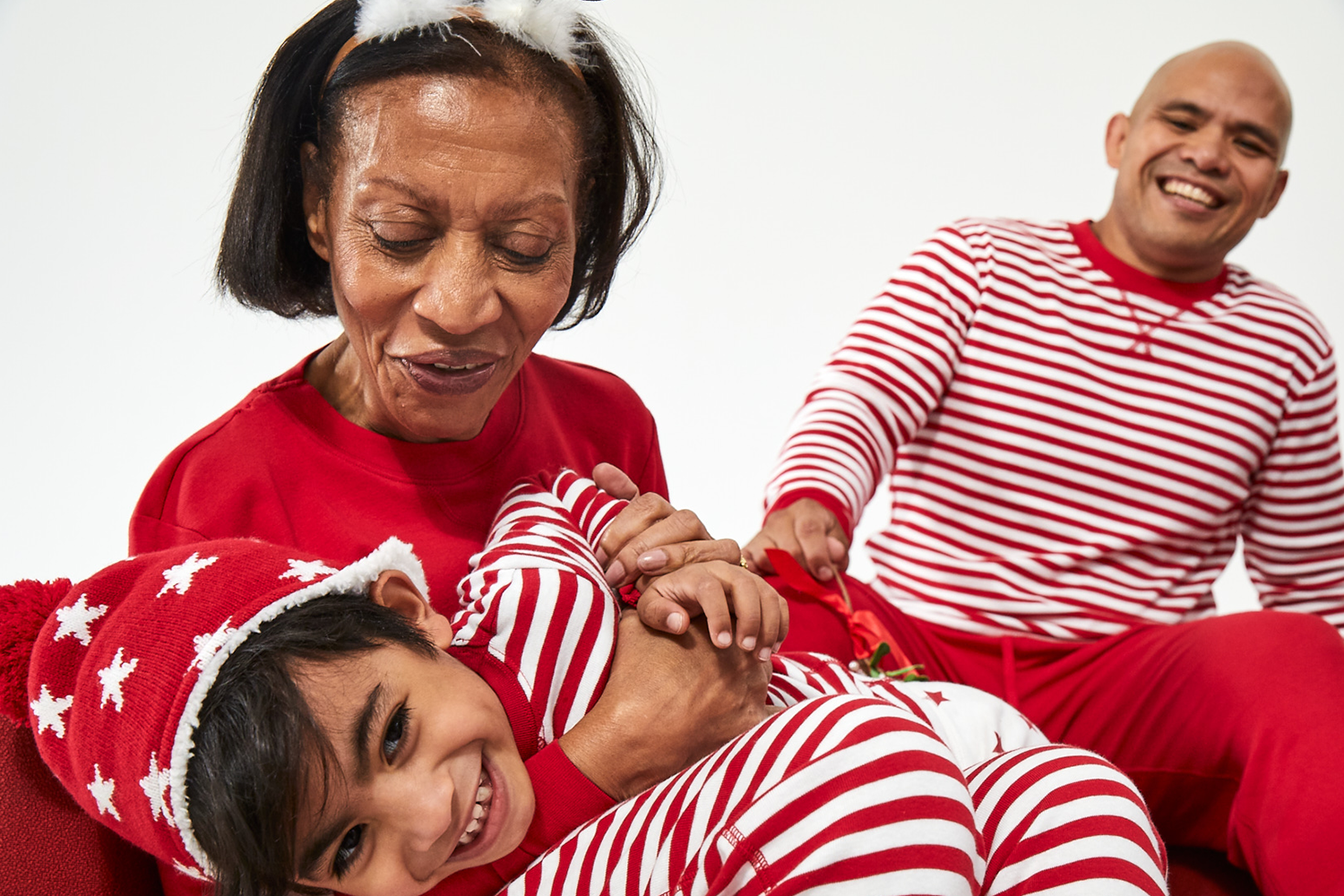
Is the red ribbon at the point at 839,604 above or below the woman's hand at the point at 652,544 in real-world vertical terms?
below

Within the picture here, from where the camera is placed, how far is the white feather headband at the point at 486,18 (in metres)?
1.09

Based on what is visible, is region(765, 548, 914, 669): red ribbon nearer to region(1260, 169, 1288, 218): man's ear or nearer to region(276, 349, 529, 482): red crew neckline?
region(276, 349, 529, 482): red crew neckline

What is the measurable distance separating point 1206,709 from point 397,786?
97 centimetres

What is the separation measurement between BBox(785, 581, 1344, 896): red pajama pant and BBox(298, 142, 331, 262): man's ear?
2.50 ft

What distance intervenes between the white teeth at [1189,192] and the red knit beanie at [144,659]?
4.69 ft

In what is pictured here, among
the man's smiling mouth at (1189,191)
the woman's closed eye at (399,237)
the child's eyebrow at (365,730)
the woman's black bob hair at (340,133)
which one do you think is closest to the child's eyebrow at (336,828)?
the child's eyebrow at (365,730)

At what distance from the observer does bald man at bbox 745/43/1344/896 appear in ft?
5.36

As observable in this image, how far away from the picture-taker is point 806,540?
157cm

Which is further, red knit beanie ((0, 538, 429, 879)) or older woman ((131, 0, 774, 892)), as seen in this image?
older woman ((131, 0, 774, 892))

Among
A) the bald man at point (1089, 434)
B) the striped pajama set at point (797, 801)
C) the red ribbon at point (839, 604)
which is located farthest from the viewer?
the bald man at point (1089, 434)

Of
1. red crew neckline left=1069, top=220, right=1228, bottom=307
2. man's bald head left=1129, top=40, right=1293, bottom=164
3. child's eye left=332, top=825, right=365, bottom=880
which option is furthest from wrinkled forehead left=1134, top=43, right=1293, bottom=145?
child's eye left=332, top=825, right=365, bottom=880

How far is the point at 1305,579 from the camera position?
1786mm

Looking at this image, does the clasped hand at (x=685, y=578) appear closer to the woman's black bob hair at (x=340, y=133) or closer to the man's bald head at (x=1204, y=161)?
the woman's black bob hair at (x=340, y=133)

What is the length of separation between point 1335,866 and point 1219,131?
3.81ft
